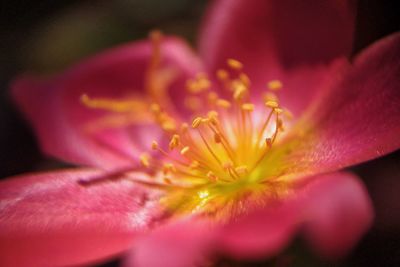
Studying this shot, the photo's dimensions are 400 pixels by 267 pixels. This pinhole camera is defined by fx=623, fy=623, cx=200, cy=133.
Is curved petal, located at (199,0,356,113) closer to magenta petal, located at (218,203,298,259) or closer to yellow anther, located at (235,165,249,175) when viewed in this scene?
yellow anther, located at (235,165,249,175)

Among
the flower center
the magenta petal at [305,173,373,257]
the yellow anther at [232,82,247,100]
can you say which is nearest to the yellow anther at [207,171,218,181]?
the flower center

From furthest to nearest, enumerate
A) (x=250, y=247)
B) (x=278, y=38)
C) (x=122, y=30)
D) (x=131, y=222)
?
(x=122, y=30), (x=278, y=38), (x=131, y=222), (x=250, y=247)

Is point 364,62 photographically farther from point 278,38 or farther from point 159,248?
point 159,248

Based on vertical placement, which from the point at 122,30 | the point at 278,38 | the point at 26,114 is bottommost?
the point at 278,38

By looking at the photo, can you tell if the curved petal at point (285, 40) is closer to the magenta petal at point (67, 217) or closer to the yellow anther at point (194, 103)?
the yellow anther at point (194, 103)

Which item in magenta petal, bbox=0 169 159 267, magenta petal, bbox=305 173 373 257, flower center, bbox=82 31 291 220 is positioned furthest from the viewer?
flower center, bbox=82 31 291 220

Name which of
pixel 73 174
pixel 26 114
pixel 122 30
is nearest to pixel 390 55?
pixel 73 174

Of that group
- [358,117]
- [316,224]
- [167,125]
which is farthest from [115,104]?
[316,224]
